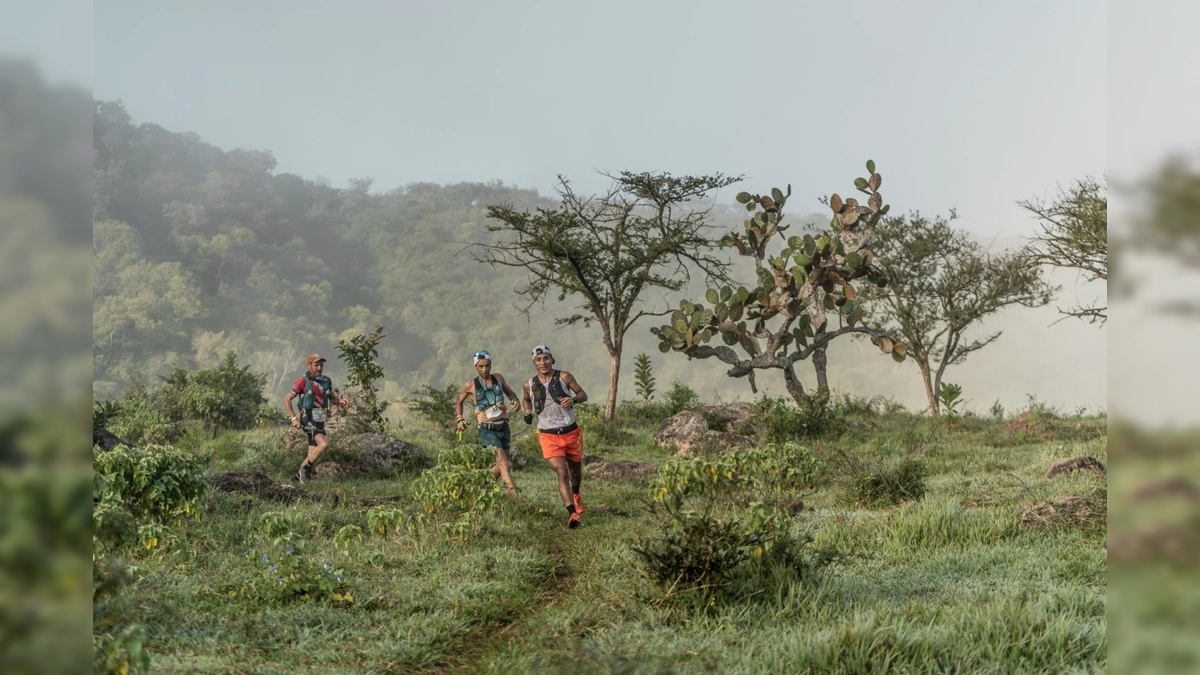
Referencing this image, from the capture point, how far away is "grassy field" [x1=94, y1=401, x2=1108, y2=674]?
4883mm

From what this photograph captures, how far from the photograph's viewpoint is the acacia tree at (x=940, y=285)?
88.5 ft

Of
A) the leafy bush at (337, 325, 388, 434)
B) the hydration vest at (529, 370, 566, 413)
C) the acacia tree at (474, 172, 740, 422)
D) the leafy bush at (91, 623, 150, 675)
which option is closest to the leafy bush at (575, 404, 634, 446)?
the acacia tree at (474, 172, 740, 422)

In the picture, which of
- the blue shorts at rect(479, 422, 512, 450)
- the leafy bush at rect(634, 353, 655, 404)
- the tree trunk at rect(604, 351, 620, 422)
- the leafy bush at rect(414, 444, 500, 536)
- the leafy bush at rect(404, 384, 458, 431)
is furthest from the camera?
the leafy bush at rect(634, 353, 655, 404)

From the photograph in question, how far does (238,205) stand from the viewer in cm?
7362

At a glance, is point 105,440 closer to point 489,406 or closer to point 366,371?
point 489,406

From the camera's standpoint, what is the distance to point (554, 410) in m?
9.62

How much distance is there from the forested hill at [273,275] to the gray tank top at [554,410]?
1835 inches

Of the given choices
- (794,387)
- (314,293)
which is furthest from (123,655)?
(314,293)

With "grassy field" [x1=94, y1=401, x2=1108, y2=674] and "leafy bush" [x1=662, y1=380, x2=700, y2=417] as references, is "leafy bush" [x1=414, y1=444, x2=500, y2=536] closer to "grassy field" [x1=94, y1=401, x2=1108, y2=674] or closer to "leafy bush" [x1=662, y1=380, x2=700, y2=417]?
"grassy field" [x1=94, y1=401, x2=1108, y2=674]

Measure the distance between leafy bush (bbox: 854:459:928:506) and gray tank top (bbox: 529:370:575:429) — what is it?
3207 mm

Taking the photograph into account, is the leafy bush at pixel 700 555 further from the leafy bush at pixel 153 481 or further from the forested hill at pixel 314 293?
the forested hill at pixel 314 293

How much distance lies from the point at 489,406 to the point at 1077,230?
15697 millimetres

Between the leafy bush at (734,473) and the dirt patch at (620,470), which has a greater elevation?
the leafy bush at (734,473)

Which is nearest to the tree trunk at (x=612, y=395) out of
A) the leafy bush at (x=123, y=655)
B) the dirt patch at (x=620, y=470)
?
the dirt patch at (x=620, y=470)
